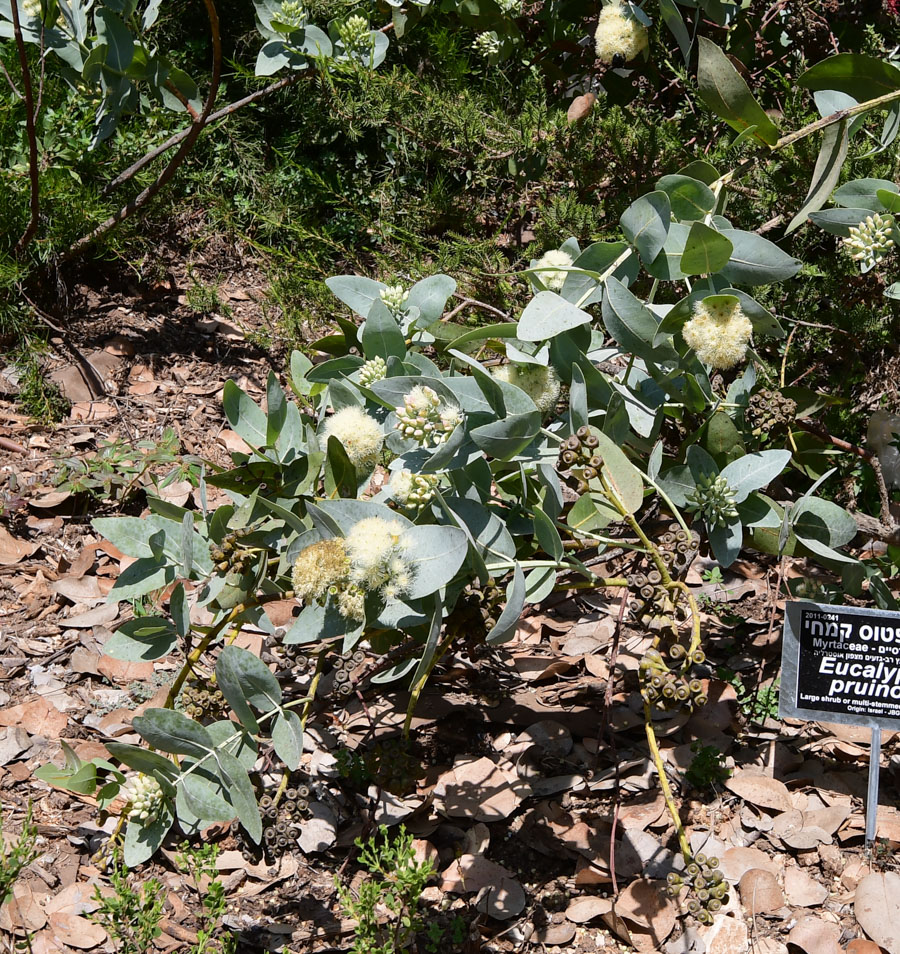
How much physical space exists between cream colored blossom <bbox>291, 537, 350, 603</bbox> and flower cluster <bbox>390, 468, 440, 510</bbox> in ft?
0.51

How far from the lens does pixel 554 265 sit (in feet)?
5.37

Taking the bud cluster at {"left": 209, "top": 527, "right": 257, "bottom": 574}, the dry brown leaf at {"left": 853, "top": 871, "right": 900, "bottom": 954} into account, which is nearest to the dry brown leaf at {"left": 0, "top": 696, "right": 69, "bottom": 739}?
the bud cluster at {"left": 209, "top": 527, "right": 257, "bottom": 574}

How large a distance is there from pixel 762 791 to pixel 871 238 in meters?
1.18

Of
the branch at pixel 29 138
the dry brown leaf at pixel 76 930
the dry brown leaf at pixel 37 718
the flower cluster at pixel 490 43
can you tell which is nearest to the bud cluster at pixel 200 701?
the dry brown leaf at pixel 76 930

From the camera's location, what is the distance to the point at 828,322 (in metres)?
2.50

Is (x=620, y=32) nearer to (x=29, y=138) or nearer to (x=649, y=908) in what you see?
(x=29, y=138)

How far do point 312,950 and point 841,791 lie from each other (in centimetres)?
119

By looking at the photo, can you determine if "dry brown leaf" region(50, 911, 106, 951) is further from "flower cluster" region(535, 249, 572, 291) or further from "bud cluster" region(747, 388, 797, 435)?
"bud cluster" region(747, 388, 797, 435)

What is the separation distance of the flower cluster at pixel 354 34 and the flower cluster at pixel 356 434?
166 centimetres

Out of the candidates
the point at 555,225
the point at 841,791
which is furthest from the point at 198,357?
the point at 841,791

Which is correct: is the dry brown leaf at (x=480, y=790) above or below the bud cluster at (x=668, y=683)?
below

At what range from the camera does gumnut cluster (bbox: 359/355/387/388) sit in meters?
1.69

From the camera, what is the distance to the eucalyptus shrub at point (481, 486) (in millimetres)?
1417

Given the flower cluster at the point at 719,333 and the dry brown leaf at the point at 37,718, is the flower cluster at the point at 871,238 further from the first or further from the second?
the dry brown leaf at the point at 37,718
